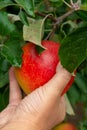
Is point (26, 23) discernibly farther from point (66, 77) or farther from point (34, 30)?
point (66, 77)

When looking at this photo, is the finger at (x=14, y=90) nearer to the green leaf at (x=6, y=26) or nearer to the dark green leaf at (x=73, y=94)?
the green leaf at (x=6, y=26)

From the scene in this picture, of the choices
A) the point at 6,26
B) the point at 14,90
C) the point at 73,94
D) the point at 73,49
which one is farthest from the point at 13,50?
the point at 73,94

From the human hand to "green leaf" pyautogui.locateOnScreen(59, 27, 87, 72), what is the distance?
0.05 meters

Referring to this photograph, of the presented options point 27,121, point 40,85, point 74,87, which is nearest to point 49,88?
point 40,85

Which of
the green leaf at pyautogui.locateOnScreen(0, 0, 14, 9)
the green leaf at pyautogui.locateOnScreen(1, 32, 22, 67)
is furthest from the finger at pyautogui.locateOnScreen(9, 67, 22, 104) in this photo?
the green leaf at pyautogui.locateOnScreen(0, 0, 14, 9)

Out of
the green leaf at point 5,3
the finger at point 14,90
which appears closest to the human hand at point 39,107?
the finger at point 14,90

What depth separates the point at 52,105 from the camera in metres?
1.29

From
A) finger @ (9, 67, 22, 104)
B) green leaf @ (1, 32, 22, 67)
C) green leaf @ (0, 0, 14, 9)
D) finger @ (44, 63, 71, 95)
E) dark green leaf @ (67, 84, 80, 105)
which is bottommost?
dark green leaf @ (67, 84, 80, 105)

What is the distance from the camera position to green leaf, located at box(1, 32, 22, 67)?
113 cm

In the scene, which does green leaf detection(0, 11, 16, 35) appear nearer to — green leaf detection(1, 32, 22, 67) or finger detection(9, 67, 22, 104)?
green leaf detection(1, 32, 22, 67)

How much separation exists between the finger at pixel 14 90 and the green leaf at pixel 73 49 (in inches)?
11.4

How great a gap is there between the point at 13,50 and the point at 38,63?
9cm

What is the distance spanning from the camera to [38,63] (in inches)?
45.4

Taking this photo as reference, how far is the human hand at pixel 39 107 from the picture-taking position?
3.86ft
